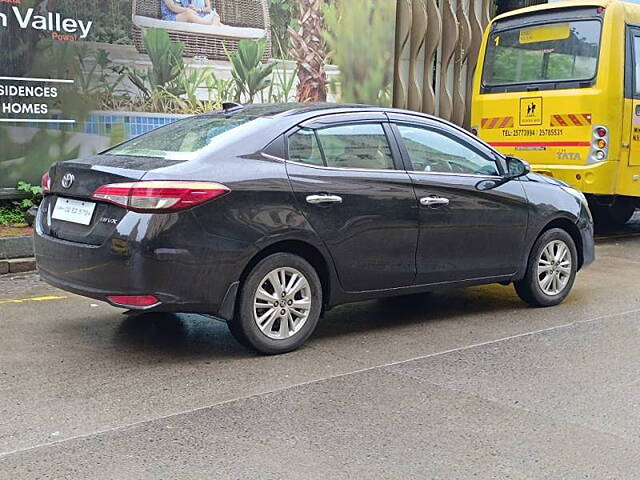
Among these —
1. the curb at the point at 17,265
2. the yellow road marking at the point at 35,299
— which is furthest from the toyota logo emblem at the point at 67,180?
the curb at the point at 17,265

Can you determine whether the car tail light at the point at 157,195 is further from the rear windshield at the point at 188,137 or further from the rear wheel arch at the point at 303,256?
the rear wheel arch at the point at 303,256

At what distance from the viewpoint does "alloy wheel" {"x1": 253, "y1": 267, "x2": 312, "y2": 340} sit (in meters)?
5.31

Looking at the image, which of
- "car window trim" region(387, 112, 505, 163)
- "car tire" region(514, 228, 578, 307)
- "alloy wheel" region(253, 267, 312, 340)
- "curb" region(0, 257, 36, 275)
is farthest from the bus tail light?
"curb" region(0, 257, 36, 275)

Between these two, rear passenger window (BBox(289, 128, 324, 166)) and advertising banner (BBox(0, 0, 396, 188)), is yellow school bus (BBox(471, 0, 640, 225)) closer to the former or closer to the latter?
advertising banner (BBox(0, 0, 396, 188))

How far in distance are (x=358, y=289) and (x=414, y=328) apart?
2.57 feet

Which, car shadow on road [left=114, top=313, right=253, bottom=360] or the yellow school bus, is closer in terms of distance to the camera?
car shadow on road [left=114, top=313, right=253, bottom=360]

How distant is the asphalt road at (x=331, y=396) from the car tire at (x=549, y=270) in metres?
0.20

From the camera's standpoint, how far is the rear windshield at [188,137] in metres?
5.37

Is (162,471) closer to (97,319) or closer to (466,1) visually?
(97,319)

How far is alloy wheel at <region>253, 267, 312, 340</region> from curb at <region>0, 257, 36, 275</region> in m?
3.98

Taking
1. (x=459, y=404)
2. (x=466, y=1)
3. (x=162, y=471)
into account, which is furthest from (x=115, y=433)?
(x=466, y=1)

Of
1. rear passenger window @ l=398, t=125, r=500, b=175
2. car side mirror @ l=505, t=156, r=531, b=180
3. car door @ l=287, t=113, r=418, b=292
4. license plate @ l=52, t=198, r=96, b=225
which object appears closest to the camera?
license plate @ l=52, t=198, r=96, b=225

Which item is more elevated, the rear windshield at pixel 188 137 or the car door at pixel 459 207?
the rear windshield at pixel 188 137

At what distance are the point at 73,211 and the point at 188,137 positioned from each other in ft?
3.10
